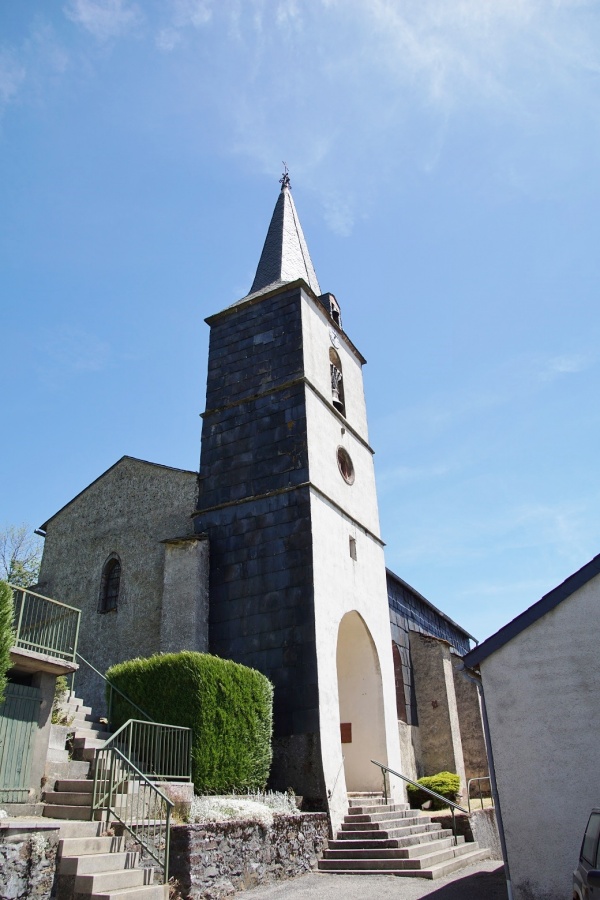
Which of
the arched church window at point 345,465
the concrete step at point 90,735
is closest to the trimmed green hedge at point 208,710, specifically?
the concrete step at point 90,735

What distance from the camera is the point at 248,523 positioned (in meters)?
14.4

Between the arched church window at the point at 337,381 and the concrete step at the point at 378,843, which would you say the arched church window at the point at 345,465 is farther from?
the concrete step at the point at 378,843

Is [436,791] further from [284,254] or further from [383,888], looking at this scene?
[284,254]

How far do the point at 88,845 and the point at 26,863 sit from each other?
2.66 feet

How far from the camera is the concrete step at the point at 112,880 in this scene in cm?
677

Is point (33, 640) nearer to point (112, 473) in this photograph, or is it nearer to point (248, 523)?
point (248, 523)

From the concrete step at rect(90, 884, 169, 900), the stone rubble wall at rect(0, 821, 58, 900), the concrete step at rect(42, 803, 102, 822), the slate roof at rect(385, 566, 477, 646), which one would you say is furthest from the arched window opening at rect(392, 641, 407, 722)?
the stone rubble wall at rect(0, 821, 58, 900)

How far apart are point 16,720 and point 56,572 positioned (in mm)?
8599

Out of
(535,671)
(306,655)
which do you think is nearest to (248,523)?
(306,655)

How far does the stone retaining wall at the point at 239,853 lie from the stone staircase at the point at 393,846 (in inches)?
18.9

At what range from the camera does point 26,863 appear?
6727 mm

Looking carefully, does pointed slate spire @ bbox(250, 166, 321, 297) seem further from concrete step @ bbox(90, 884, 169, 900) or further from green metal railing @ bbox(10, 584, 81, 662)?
concrete step @ bbox(90, 884, 169, 900)

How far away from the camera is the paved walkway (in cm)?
837

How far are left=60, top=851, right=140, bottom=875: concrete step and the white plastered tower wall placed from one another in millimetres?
4643
